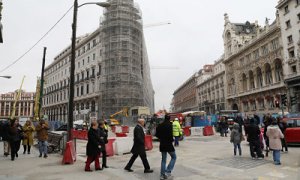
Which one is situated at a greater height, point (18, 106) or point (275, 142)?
point (18, 106)

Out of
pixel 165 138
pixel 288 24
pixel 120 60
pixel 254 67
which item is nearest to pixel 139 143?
pixel 165 138

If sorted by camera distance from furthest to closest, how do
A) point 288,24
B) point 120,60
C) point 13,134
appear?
point 120,60 < point 288,24 < point 13,134

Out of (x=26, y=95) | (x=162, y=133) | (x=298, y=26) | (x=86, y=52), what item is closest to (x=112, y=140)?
(x=162, y=133)

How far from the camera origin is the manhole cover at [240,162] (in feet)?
26.9

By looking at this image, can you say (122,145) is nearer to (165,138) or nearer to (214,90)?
(165,138)

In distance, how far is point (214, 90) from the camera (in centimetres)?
6919

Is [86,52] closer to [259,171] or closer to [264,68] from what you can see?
[264,68]

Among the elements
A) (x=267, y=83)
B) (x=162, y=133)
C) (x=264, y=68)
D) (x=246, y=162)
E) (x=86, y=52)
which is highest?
(x=86, y=52)

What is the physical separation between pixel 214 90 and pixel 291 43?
3406cm

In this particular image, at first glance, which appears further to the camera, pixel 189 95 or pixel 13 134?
pixel 189 95

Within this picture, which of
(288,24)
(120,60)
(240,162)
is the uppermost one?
(288,24)

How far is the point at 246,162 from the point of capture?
8883 mm

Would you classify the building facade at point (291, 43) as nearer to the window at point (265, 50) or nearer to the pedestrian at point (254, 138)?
the window at point (265, 50)

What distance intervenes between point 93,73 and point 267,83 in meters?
36.8
